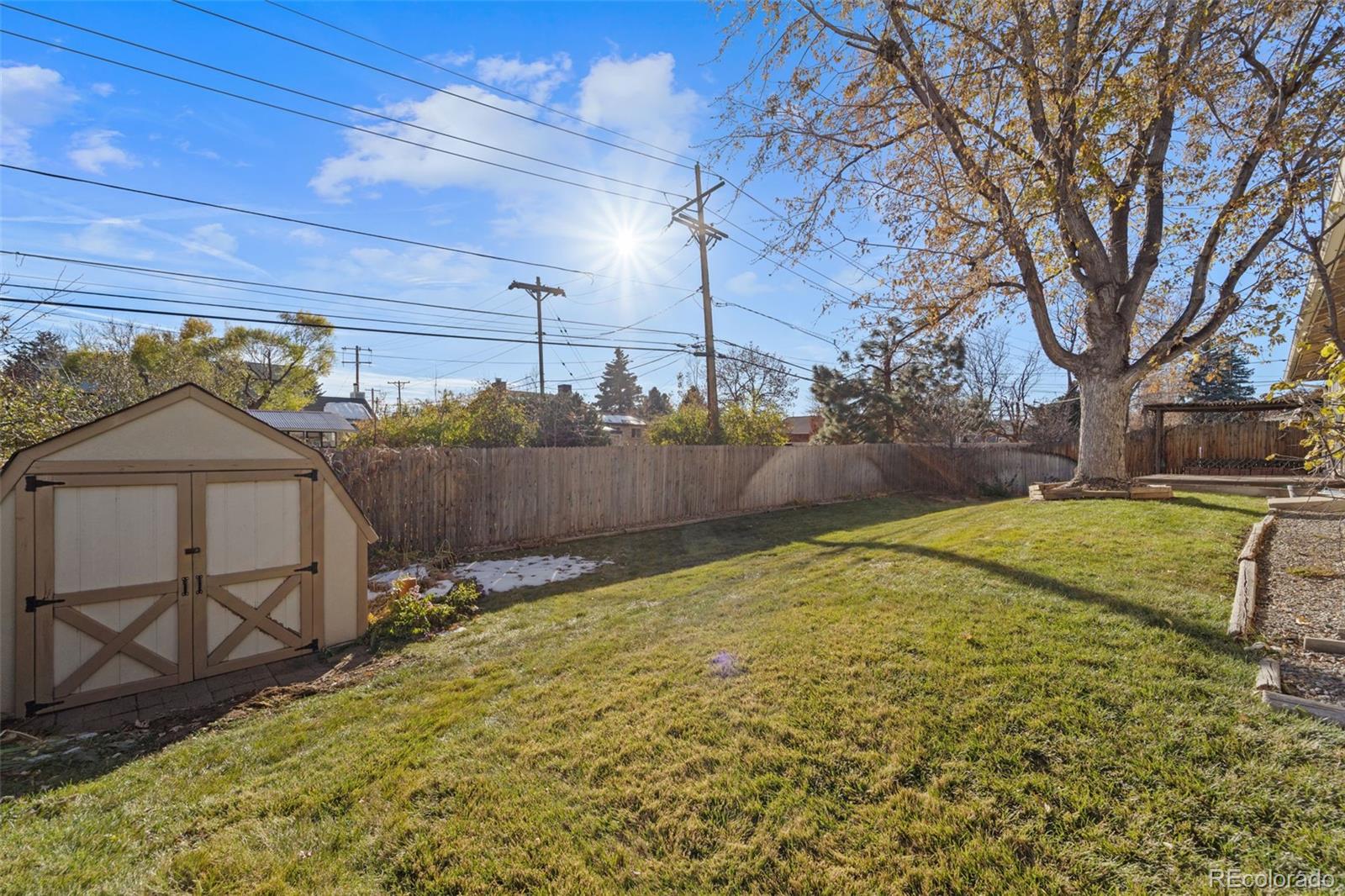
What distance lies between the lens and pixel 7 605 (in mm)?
3762

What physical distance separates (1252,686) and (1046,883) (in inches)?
68.9

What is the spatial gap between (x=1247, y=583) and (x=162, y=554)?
810 cm

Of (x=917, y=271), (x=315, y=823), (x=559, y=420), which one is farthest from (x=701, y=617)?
(x=559, y=420)

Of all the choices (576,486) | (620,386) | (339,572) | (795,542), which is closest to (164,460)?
(339,572)

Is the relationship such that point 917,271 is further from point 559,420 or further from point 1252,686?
point 559,420

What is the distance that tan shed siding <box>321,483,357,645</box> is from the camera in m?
5.17

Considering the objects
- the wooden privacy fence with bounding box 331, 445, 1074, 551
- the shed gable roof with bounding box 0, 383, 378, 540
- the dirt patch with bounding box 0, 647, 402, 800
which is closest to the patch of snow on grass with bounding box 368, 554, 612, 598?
the wooden privacy fence with bounding box 331, 445, 1074, 551

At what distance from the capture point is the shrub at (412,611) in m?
5.23

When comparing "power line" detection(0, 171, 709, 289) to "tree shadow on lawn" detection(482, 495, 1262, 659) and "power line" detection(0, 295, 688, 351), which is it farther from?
"tree shadow on lawn" detection(482, 495, 1262, 659)

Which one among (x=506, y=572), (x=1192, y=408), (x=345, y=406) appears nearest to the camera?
(x=506, y=572)

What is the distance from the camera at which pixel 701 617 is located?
15.3 ft

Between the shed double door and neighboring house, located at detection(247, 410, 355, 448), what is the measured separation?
14.8 m

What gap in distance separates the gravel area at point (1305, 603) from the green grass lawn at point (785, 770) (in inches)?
7.9

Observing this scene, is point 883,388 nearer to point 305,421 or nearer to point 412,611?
point 412,611
